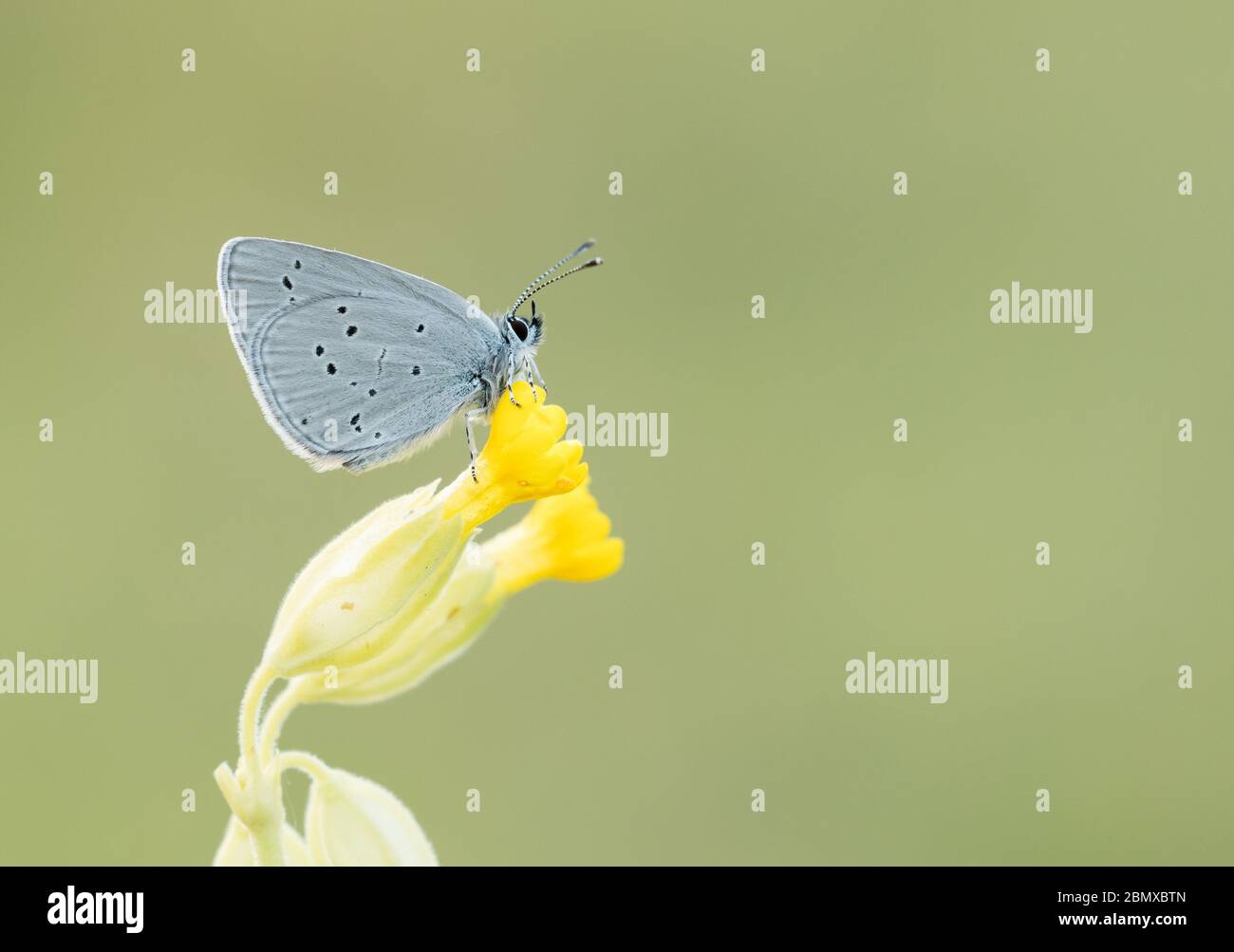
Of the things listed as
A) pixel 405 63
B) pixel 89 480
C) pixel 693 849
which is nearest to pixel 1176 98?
pixel 405 63

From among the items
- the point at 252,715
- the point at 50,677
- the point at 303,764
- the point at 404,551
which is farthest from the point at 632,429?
the point at 252,715

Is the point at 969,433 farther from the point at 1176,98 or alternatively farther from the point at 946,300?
the point at 1176,98

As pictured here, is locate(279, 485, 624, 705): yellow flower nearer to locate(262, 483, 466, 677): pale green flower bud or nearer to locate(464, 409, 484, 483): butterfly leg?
locate(262, 483, 466, 677): pale green flower bud

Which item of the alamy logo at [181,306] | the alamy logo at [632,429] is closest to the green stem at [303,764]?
the alamy logo at [632,429]

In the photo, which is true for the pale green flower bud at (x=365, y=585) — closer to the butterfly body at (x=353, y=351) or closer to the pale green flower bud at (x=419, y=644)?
the pale green flower bud at (x=419, y=644)

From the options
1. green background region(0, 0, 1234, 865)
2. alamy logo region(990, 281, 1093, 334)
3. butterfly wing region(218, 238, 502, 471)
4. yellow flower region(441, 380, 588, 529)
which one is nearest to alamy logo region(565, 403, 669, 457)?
green background region(0, 0, 1234, 865)

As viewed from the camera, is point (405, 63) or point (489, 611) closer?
point (489, 611)
